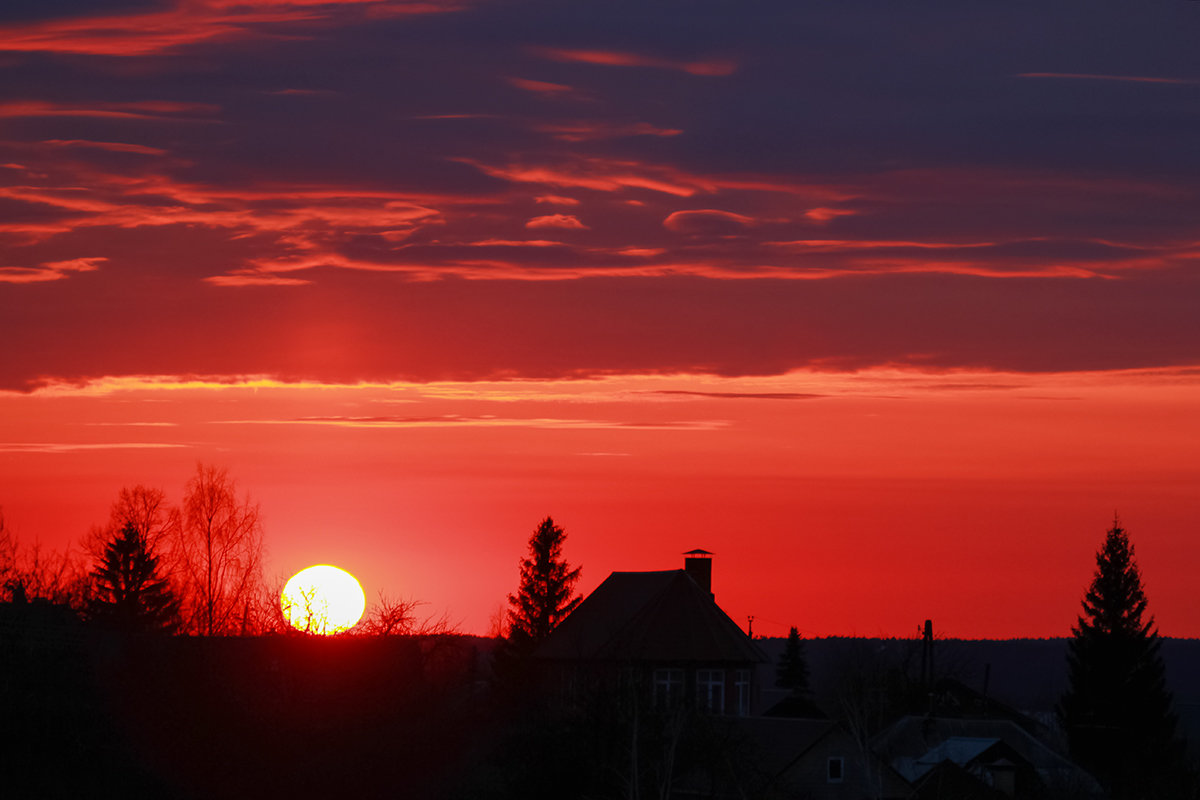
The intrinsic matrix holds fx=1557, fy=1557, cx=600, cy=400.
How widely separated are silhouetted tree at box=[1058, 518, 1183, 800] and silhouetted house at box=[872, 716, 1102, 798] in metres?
2.92

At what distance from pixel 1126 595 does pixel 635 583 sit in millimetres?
Result: 26816

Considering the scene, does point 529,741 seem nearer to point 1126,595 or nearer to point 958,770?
point 958,770

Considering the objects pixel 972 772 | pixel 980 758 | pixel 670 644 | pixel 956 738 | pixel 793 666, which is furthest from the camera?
pixel 793 666

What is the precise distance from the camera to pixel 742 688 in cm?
7769

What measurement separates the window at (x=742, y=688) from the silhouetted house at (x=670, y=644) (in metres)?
0.05

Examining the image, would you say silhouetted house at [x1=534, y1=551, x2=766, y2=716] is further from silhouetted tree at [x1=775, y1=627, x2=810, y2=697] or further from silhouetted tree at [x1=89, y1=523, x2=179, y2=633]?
silhouetted tree at [x1=775, y1=627, x2=810, y2=697]

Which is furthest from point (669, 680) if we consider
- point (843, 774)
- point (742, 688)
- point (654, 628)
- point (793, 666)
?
point (793, 666)

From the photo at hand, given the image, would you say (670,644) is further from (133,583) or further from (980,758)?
(133,583)

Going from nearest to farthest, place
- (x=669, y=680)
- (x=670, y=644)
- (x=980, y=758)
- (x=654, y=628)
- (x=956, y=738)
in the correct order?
(x=980, y=758) < (x=956, y=738) < (x=669, y=680) < (x=670, y=644) < (x=654, y=628)

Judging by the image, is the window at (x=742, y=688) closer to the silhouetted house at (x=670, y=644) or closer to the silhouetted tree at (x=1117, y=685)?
the silhouetted house at (x=670, y=644)

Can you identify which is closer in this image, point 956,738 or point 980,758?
point 980,758

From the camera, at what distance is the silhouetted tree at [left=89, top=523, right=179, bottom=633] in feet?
243

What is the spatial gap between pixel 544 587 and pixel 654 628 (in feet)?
76.3

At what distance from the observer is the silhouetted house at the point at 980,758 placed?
67.9 m
